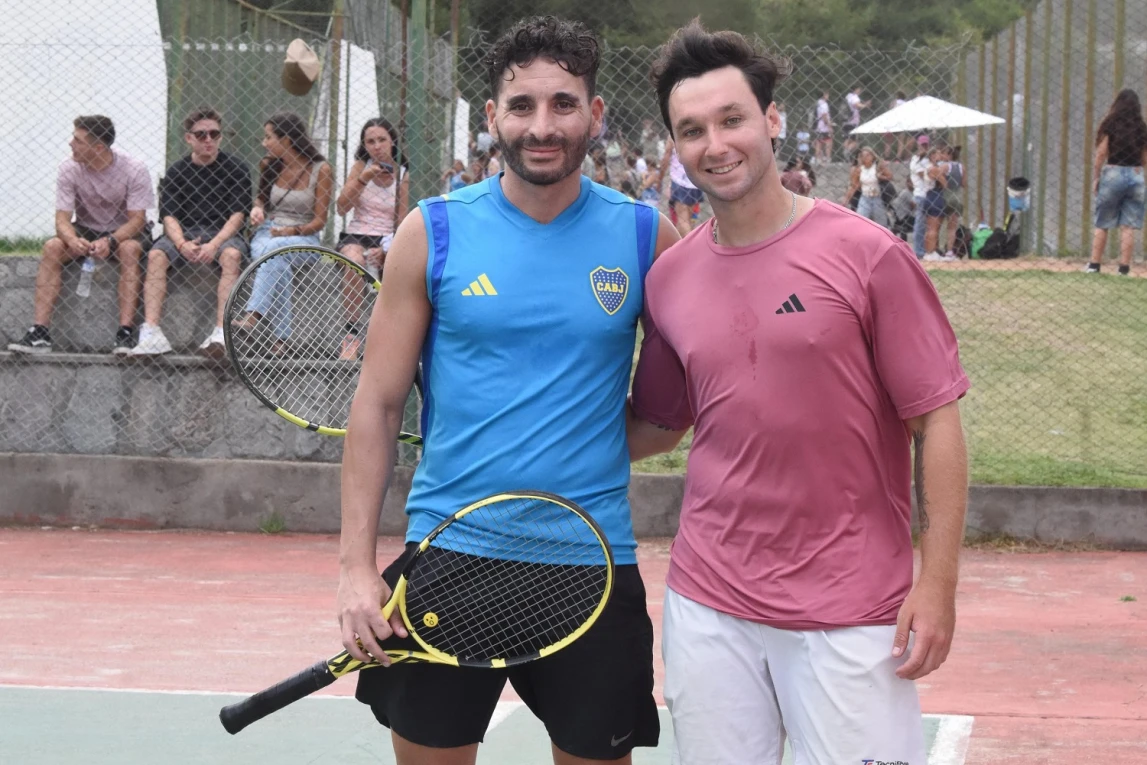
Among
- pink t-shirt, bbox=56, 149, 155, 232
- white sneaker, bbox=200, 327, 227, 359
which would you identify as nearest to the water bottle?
pink t-shirt, bbox=56, 149, 155, 232

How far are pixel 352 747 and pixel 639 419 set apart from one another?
2259 millimetres

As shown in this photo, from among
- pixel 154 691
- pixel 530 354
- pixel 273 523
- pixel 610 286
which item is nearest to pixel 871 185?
pixel 273 523

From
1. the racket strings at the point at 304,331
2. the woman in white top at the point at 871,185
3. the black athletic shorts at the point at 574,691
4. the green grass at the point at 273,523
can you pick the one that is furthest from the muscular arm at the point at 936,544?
the woman in white top at the point at 871,185

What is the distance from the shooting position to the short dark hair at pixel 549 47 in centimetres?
314

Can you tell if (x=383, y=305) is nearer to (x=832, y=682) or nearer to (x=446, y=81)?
(x=832, y=682)

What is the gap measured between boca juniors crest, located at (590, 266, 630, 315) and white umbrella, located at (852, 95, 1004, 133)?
7514 millimetres

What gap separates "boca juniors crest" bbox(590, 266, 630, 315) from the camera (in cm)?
316

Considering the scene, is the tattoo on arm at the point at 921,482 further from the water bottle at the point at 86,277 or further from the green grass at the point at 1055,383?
the water bottle at the point at 86,277

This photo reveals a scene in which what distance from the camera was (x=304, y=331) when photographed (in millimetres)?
4938

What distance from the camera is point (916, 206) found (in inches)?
534

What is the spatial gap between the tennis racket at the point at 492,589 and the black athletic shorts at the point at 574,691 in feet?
0.15

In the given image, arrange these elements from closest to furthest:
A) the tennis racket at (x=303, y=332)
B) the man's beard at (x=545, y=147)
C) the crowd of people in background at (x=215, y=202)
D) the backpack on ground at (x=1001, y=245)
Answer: the man's beard at (x=545, y=147)
the tennis racket at (x=303, y=332)
the crowd of people in background at (x=215, y=202)
the backpack on ground at (x=1001, y=245)

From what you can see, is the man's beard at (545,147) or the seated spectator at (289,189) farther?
the seated spectator at (289,189)

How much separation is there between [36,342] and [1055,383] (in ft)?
21.9
